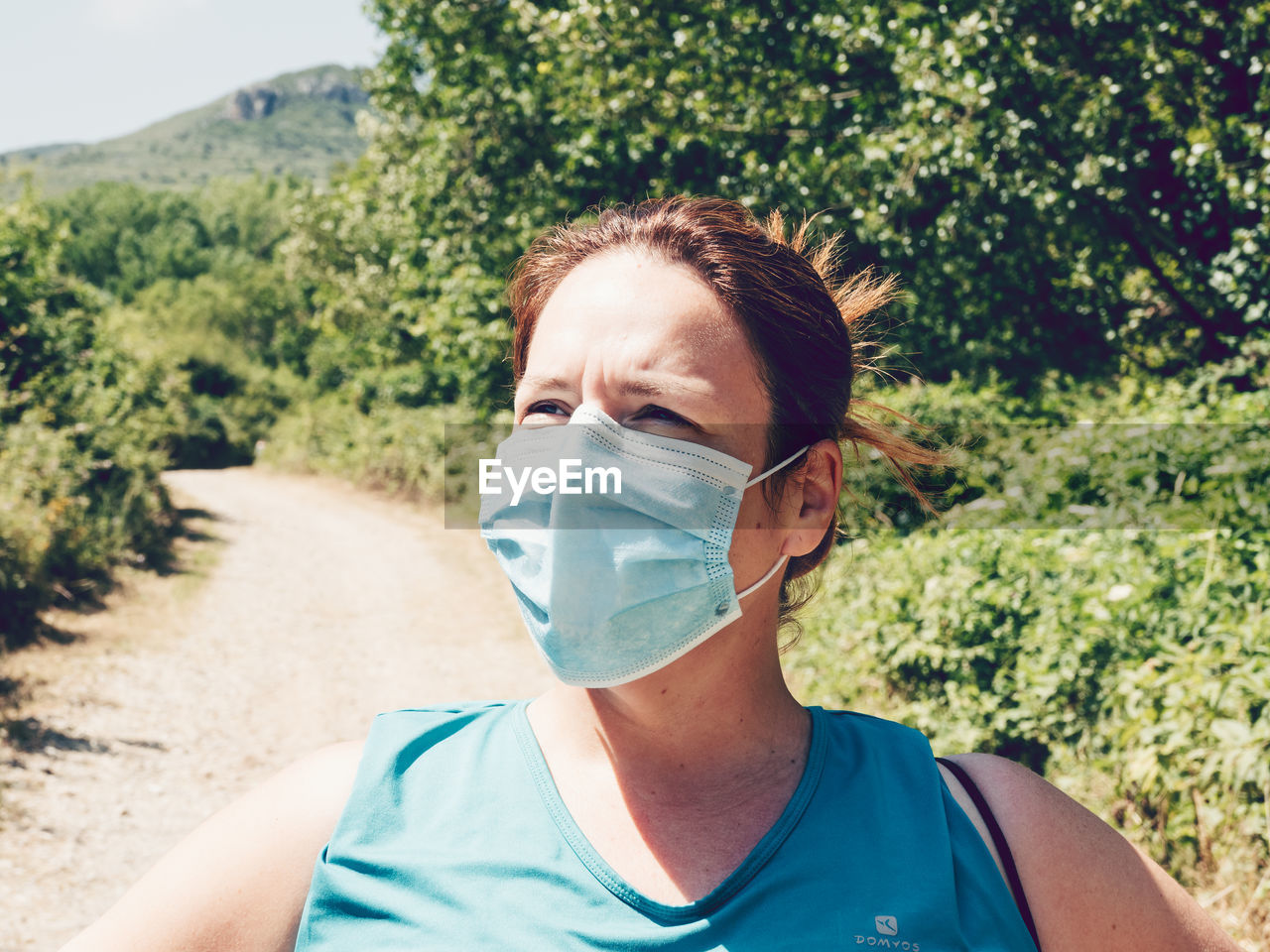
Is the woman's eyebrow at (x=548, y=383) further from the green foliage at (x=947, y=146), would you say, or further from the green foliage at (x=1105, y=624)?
the green foliage at (x=947, y=146)

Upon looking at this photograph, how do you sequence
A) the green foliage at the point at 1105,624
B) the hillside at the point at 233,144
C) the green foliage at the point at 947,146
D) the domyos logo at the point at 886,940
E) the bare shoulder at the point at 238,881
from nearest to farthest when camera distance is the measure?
the domyos logo at the point at 886,940 < the bare shoulder at the point at 238,881 < the green foliage at the point at 1105,624 < the green foliage at the point at 947,146 < the hillside at the point at 233,144

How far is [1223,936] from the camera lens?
60.5 inches

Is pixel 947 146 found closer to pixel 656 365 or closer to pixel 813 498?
pixel 813 498

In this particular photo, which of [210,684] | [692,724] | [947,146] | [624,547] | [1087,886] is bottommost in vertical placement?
[210,684]

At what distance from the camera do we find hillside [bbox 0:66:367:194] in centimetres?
14275

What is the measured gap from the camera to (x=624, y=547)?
5.53 feet

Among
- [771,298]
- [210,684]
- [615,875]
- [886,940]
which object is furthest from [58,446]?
[886,940]

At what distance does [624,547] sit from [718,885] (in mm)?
564

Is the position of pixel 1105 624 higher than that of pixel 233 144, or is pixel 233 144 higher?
pixel 233 144

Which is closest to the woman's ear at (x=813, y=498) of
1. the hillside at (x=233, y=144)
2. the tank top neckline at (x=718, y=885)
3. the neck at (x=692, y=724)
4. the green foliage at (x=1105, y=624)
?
the neck at (x=692, y=724)

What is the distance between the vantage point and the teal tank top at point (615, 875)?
1.38 meters

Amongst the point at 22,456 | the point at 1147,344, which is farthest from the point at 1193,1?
the point at 22,456

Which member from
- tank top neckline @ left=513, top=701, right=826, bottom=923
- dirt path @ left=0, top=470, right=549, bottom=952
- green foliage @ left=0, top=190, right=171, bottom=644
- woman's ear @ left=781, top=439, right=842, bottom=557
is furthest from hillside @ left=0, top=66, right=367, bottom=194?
tank top neckline @ left=513, top=701, right=826, bottom=923

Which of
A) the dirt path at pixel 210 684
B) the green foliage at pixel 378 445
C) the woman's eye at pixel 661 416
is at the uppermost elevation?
the woman's eye at pixel 661 416
